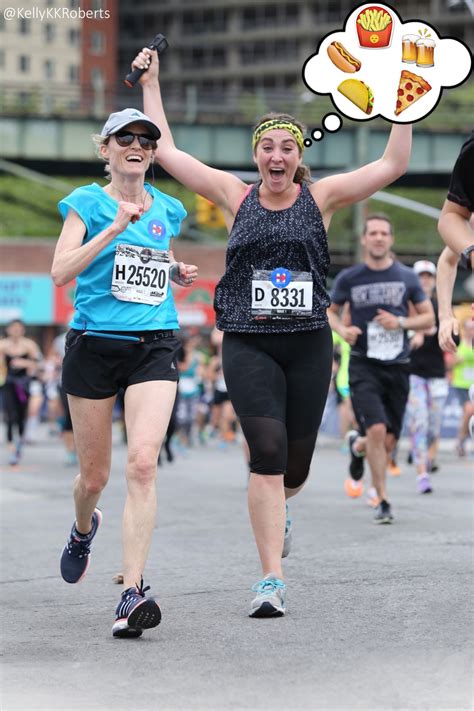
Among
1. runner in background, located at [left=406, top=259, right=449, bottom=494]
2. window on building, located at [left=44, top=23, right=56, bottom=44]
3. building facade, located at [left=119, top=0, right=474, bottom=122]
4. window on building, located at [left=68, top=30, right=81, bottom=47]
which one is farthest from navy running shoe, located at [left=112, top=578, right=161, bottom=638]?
window on building, located at [left=44, top=23, right=56, bottom=44]

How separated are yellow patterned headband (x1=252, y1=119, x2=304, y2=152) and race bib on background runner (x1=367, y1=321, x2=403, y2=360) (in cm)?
432

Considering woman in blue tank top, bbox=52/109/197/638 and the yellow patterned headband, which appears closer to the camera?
woman in blue tank top, bbox=52/109/197/638

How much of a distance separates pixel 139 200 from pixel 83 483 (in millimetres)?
1273

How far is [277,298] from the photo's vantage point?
5992mm

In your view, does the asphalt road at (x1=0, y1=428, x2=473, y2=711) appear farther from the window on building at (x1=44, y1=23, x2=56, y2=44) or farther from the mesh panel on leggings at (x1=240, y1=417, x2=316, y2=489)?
the window on building at (x1=44, y1=23, x2=56, y2=44)

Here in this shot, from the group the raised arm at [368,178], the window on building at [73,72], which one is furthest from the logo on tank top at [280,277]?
the window on building at [73,72]

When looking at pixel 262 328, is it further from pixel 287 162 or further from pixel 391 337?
pixel 391 337

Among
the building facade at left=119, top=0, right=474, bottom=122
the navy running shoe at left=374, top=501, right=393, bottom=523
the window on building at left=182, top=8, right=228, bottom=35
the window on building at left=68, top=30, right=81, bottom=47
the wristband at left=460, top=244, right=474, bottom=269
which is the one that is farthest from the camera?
the window on building at left=68, top=30, right=81, bottom=47

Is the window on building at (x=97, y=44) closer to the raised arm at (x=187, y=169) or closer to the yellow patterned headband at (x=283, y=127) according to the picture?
the raised arm at (x=187, y=169)

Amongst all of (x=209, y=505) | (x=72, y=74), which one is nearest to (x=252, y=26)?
(x=72, y=74)

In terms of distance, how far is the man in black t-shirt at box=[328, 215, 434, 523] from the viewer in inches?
402

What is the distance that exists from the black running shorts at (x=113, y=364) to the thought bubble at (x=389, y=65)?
1312mm

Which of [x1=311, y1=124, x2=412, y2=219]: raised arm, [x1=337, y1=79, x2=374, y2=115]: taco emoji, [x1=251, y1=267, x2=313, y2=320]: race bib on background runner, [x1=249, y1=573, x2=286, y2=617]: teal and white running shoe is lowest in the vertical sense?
[x1=249, y1=573, x2=286, y2=617]: teal and white running shoe

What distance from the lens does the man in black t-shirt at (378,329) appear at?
10.2 m
